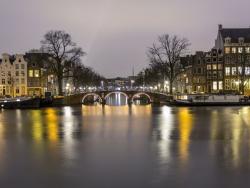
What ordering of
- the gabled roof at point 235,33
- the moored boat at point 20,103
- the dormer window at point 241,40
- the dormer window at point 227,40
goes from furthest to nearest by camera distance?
the gabled roof at point 235,33
the dormer window at point 227,40
the dormer window at point 241,40
the moored boat at point 20,103

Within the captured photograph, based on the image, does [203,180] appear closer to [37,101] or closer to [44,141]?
[44,141]

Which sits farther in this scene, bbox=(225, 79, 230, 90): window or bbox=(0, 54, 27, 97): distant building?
bbox=(0, 54, 27, 97): distant building

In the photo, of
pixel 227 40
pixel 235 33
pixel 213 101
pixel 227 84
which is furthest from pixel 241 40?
pixel 213 101

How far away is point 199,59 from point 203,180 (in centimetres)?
10400

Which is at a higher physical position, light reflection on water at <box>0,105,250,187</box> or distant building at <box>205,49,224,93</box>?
distant building at <box>205,49,224,93</box>

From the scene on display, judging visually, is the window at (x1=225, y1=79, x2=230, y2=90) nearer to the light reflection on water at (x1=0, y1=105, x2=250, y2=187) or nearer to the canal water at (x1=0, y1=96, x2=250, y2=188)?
the light reflection on water at (x1=0, y1=105, x2=250, y2=187)

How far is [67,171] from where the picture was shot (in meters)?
21.5

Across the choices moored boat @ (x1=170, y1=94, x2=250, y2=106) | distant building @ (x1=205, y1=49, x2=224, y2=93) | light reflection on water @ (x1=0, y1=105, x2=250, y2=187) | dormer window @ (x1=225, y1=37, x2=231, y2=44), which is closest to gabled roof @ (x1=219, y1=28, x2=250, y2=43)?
dormer window @ (x1=225, y1=37, x2=231, y2=44)

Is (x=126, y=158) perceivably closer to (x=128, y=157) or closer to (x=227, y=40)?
(x=128, y=157)

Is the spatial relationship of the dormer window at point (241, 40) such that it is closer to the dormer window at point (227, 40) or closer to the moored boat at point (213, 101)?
the dormer window at point (227, 40)

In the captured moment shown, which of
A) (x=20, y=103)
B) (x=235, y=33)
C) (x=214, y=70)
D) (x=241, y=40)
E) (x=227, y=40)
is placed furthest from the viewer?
(x=235, y=33)

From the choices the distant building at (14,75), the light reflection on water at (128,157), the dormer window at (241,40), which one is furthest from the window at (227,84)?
the light reflection on water at (128,157)

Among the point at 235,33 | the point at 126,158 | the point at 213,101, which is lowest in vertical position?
the point at 126,158

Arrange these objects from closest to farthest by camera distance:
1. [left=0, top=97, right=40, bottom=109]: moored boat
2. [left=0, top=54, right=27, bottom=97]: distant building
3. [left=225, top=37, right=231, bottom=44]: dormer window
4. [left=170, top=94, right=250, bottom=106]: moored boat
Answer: [left=170, top=94, right=250, bottom=106]: moored boat, [left=0, top=97, right=40, bottom=109]: moored boat, [left=225, top=37, right=231, bottom=44]: dormer window, [left=0, top=54, right=27, bottom=97]: distant building
